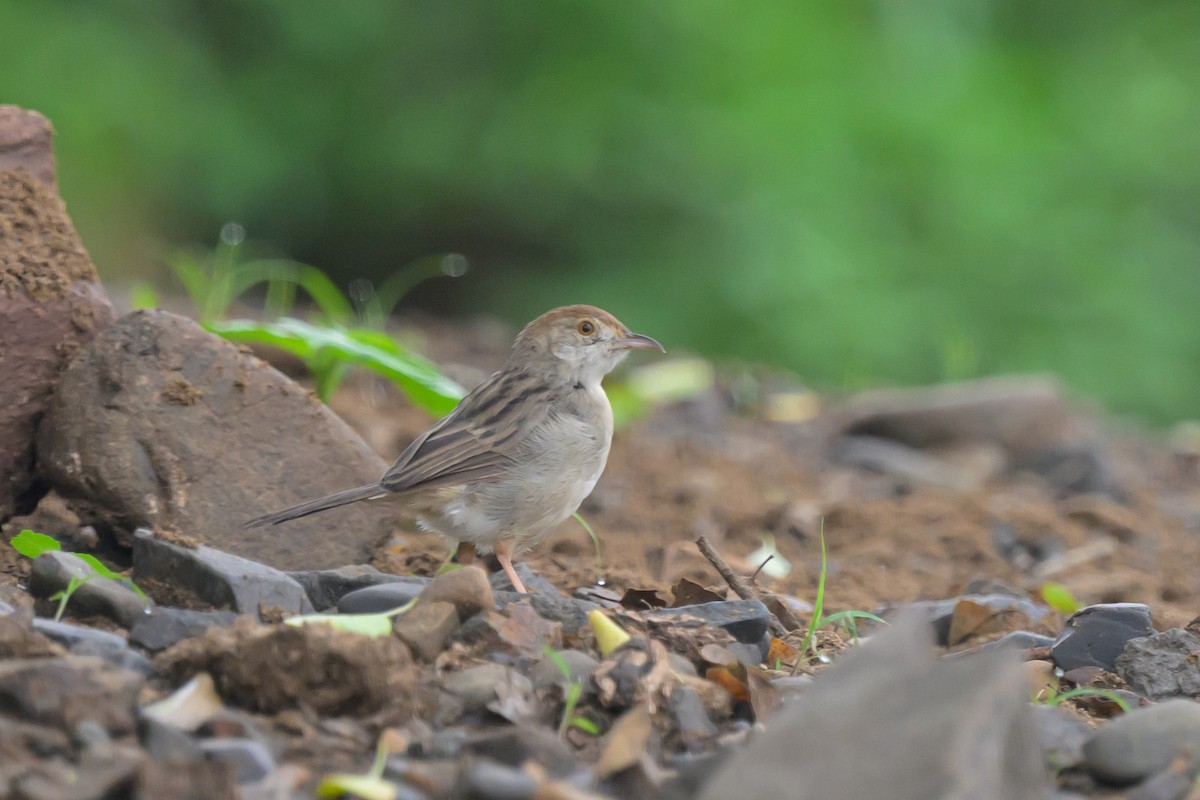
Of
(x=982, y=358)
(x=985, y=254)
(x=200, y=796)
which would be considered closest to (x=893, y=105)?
(x=985, y=254)

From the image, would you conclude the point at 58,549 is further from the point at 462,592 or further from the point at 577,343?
the point at 577,343

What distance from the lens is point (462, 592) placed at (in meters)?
3.64

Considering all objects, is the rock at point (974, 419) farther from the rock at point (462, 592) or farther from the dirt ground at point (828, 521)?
the rock at point (462, 592)

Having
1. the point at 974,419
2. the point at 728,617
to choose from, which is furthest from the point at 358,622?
the point at 974,419

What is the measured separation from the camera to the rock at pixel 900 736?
262 cm

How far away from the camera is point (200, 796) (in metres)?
2.64

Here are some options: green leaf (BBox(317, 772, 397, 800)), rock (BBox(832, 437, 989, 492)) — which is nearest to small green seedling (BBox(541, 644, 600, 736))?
green leaf (BBox(317, 772, 397, 800))

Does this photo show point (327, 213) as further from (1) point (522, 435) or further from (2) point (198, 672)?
(2) point (198, 672)

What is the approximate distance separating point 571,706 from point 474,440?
1861mm

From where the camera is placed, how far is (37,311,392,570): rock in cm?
445

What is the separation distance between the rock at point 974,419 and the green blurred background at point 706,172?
326 centimetres

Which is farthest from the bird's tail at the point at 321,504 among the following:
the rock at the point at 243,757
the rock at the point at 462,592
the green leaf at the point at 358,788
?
the green leaf at the point at 358,788

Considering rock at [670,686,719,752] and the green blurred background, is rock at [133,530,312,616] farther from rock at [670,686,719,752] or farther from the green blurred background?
the green blurred background

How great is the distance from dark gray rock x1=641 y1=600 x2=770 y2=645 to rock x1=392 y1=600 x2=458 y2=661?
2.06 ft
